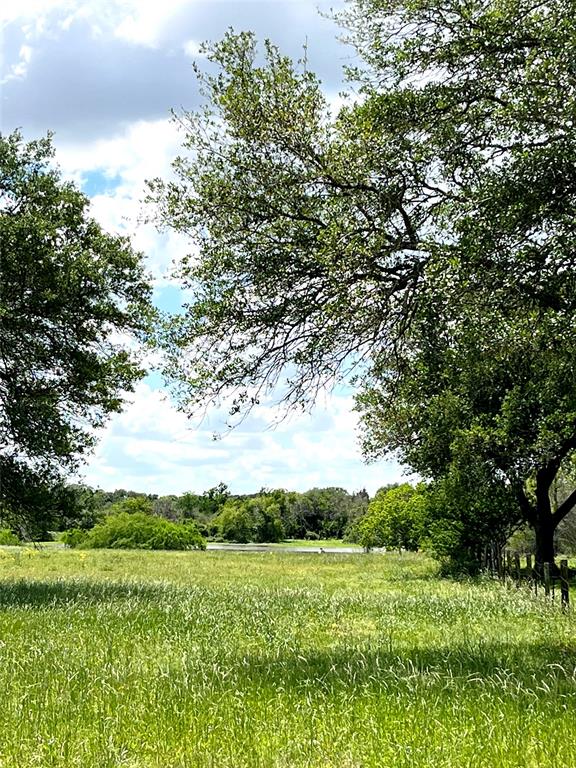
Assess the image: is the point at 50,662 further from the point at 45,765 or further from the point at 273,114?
the point at 273,114

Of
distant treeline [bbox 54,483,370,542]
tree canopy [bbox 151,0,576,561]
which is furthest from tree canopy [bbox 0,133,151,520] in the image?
distant treeline [bbox 54,483,370,542]

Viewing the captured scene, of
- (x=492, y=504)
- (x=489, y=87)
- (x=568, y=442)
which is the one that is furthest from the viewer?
(x=492, y=504)

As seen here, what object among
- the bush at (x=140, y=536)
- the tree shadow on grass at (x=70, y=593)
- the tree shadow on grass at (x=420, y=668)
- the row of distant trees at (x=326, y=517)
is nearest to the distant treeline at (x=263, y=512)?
the row of distant trees at (x=326, y=517)

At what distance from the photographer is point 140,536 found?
6938 cm

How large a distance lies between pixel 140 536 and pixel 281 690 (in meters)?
65.0

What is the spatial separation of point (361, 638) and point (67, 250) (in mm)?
12258

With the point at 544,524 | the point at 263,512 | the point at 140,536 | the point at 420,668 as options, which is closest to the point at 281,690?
the point at 420,668

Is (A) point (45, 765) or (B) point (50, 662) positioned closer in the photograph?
(A) point (45, 765)

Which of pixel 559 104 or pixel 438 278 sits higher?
pixel 559 104

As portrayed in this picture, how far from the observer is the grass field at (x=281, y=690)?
17.5 ft

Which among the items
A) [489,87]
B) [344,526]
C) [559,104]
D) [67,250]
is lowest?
[344,526]

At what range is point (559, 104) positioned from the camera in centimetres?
803

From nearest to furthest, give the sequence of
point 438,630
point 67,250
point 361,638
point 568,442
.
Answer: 1. point 361,638
2. point 438,630
3. point 67,250
4. point 568,442

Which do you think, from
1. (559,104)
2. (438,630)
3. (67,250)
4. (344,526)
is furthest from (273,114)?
(344,526)
